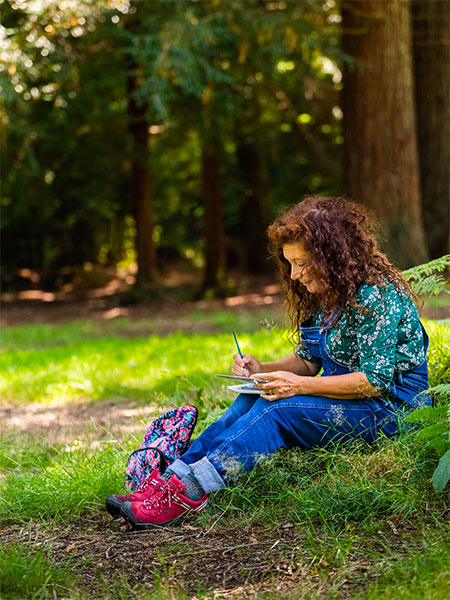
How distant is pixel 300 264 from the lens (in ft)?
10.9

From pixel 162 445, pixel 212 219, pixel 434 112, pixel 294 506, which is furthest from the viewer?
pixel 212 219

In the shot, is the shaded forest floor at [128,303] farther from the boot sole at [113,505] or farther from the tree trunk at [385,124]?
the boot sole at [113,505]

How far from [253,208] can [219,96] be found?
22.3ft

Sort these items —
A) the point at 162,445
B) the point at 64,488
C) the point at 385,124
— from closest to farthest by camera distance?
the point at 162,445, the point at 64,488, the point at 385,124

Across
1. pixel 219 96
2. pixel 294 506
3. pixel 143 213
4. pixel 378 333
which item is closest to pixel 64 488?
pixel 294 506

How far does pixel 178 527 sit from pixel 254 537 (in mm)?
352

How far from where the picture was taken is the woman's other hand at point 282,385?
3.16m

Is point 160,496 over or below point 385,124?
below

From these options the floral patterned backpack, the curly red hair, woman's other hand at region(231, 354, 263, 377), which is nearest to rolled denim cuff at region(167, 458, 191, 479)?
the floral patterned backpack

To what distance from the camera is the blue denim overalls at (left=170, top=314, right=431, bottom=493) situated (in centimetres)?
319

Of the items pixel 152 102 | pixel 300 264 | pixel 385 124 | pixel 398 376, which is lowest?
pixel 398 376

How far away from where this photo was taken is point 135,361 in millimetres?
7055

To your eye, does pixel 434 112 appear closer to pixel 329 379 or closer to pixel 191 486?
pixel 329 379

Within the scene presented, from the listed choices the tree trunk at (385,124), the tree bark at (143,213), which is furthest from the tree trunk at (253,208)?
the tree trunk at (385,124)
